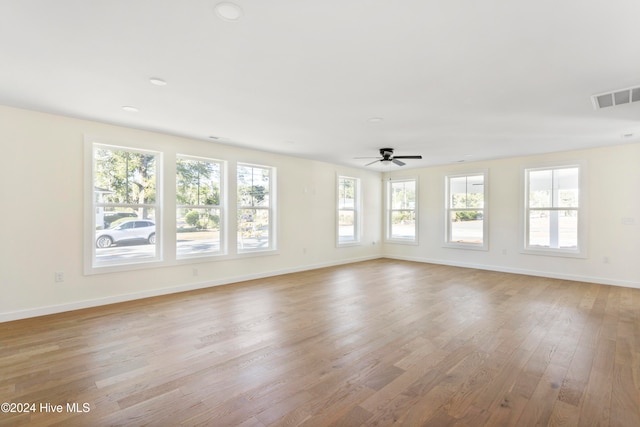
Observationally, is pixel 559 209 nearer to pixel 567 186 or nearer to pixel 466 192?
pixel 567 186

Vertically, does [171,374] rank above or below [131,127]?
below

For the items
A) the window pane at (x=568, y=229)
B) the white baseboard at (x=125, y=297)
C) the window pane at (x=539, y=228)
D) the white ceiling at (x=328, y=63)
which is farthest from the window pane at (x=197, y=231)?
the window pane at (x=568, y=229)

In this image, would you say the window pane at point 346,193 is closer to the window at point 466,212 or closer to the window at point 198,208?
the window at point 466,212

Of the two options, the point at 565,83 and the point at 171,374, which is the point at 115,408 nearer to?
the point at 171,374

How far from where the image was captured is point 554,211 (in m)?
6.10

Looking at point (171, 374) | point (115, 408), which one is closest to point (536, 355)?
point (171, 374)

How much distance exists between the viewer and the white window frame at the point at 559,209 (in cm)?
572

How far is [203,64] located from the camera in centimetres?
255

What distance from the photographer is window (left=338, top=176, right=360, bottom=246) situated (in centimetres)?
786

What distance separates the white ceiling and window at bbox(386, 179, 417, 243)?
406cm

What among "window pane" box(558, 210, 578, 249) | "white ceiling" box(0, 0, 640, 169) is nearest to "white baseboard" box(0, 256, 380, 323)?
"white ceiling" box(0, 0, 640, 169)

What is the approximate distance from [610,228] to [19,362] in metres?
8.38

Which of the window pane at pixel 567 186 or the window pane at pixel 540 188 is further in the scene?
the window pane at pixel 540 188

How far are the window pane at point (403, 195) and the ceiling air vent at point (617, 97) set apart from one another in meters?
5.00
